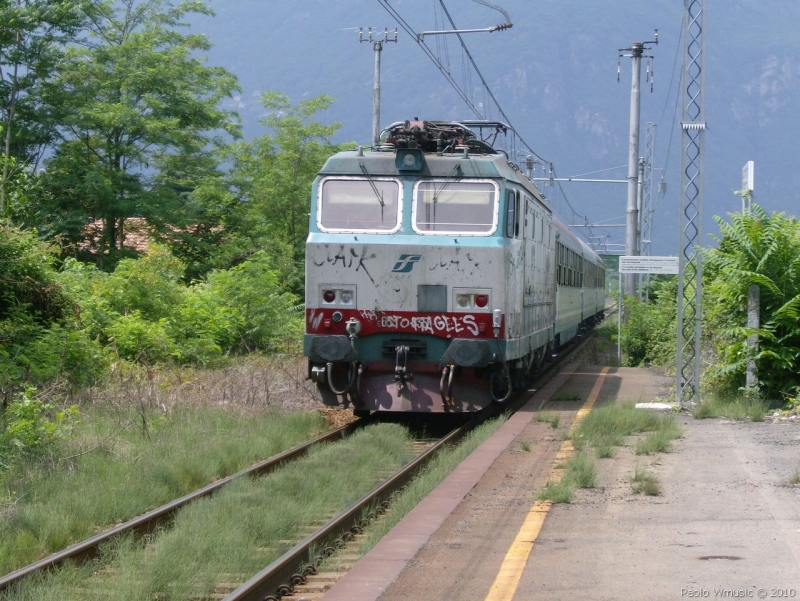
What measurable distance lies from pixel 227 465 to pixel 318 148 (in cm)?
2463

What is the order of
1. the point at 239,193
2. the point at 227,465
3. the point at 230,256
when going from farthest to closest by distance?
the point at 239,193, the point at 230,256, the point at 227,465

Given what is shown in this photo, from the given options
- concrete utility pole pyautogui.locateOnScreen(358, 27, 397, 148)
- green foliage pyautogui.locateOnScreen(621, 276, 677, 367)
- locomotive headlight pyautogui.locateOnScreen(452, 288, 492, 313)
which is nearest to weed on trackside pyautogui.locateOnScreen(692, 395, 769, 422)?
locomotive headlight pyautogui.locateOnScreen(452, 288, 492, 313)

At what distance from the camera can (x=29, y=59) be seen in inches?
1023

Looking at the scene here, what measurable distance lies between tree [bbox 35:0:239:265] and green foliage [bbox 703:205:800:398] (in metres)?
17.7

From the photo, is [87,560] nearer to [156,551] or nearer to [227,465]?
[156,551]

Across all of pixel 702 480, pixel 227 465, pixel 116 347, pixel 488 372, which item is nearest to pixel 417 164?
pixel 488 372

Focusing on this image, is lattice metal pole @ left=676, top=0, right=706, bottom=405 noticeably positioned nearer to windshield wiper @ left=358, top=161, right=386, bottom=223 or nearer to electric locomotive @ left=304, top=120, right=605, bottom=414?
electric locomotive @ left=304, top=120, right=605, bottom=414

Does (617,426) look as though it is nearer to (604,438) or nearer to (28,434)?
(604,438)

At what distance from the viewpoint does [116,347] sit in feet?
52.6

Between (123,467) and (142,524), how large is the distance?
5.89 ft

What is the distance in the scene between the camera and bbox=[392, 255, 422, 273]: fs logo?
38.8ft

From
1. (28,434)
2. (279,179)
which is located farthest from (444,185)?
(279,179)

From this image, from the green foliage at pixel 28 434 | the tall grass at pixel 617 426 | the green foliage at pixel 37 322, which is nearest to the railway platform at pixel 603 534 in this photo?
the tall grass at pixel 617 426

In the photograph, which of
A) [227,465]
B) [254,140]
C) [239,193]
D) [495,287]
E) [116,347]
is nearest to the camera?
[227,465]
